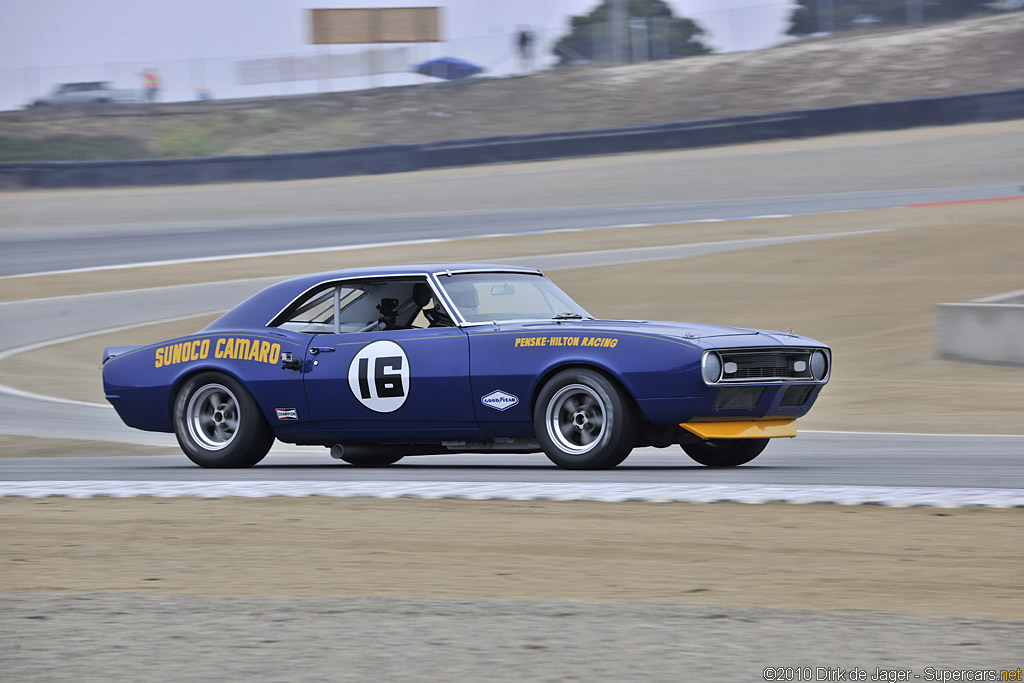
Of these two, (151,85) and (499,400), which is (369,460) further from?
(151,85)

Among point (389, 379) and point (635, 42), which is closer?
point (389, 379)

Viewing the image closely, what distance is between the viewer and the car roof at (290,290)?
8883mm

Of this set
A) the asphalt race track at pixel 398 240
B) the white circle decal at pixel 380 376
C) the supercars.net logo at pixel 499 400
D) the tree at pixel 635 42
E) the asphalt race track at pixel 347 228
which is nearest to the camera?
the supercars.net logo at pixel 499 400

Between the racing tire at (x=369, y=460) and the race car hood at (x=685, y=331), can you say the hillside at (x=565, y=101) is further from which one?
the race car hood at (x=685, y=331)

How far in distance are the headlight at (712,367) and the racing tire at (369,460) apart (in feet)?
8.28

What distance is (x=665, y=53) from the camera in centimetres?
5584

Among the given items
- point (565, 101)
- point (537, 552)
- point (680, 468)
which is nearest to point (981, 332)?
point (680, 468)

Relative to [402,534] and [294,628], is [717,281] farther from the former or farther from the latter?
[294,628]

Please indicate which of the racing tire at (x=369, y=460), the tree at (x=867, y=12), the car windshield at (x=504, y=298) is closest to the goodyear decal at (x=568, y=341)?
the car windshield at (x=504, y=298)

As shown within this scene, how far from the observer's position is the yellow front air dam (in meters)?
7.82

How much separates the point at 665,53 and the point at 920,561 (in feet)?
171

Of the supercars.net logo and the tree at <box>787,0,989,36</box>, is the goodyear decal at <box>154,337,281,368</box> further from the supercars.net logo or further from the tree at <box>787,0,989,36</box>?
the tree at <box>787,0,989,36</box>

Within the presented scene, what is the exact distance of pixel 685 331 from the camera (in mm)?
7930

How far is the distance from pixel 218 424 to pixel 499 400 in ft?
6.71
